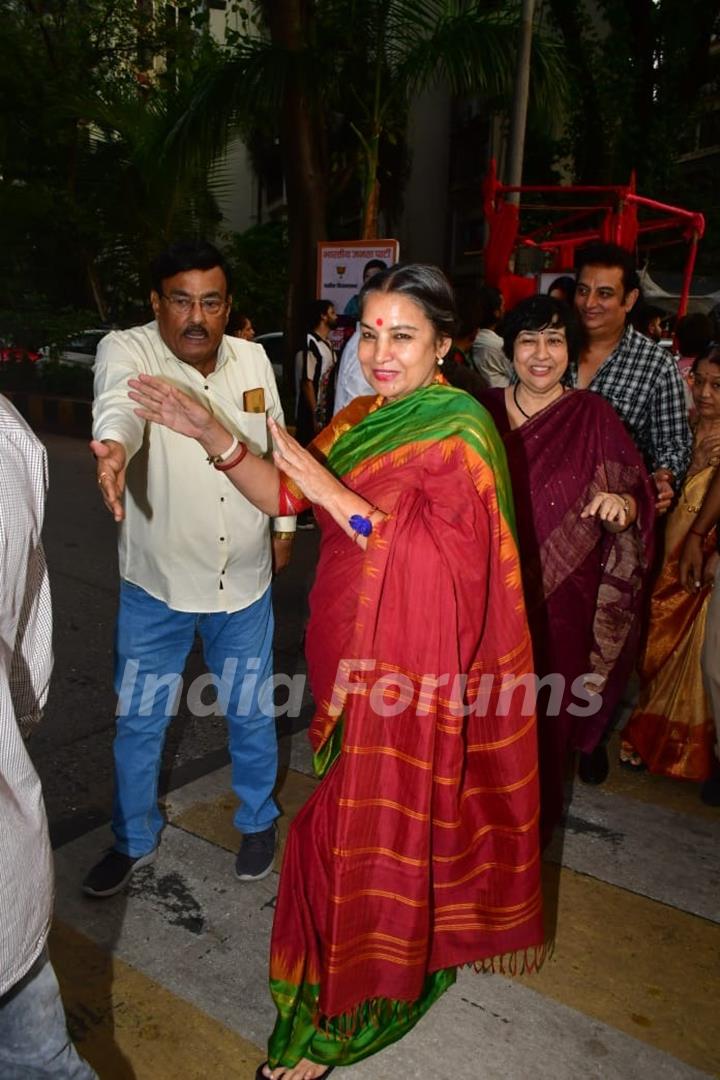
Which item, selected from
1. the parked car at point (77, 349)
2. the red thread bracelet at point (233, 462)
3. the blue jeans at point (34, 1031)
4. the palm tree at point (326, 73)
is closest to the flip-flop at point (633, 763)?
the red thread bracelet at point (233, 462)

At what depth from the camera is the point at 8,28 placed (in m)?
14.1

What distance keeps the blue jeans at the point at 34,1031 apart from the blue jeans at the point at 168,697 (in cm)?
129

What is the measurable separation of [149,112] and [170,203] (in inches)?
44.5

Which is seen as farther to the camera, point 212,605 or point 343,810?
point 212,605

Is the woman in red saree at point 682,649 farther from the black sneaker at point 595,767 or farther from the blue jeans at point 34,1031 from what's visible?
the blue jeans at point 34,1031

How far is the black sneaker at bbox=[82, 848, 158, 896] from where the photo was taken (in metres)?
2.77

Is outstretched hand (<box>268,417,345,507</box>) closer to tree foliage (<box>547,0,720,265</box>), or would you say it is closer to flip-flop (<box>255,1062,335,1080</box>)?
flip-flop (<box>255,1062,335,1080</box>)

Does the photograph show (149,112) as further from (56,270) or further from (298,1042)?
(298,1042)

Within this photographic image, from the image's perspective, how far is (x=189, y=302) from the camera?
265cm

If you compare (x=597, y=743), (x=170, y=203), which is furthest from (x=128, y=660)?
(x=170, y=203)

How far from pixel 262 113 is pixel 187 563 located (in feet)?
27.4

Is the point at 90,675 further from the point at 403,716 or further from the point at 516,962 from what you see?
the point at 403,716

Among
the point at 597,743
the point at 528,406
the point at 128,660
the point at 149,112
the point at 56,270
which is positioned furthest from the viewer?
the point at 56,270

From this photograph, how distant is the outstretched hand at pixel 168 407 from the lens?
7.32 ft
